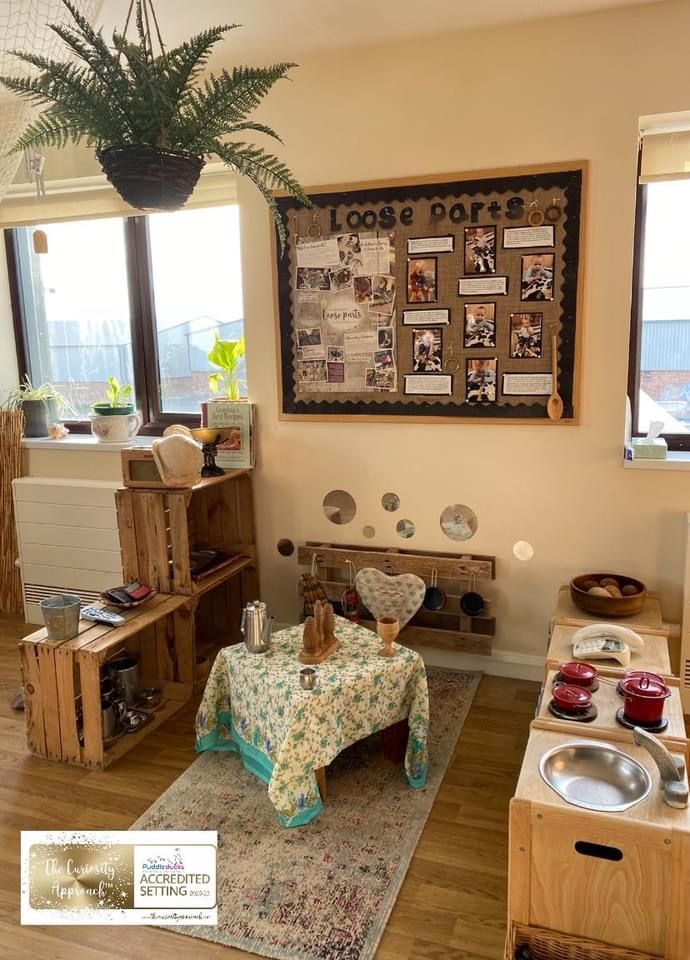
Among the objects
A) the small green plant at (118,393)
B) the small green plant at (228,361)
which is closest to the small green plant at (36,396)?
the small green plant at (118,393)

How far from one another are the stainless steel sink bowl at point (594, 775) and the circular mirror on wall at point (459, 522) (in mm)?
1355

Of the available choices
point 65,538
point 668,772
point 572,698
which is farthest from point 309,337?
point 668,772

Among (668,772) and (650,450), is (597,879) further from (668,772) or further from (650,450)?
(650,450)

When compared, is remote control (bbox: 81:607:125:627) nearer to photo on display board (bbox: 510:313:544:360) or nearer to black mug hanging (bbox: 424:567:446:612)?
black mug hanging (bbox: 424:567:446:612)

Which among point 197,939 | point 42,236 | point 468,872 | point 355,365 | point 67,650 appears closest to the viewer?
point 197,939

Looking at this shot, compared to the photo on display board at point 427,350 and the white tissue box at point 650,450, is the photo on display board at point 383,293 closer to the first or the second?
the photo on display board at point 427,350

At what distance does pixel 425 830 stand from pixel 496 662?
108cm

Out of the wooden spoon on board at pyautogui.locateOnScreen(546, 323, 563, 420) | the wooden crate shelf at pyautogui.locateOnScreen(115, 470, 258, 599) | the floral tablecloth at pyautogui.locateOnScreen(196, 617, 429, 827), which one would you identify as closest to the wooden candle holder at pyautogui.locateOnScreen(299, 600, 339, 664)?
the floral tablecloth at pyautogui.locateOnScreen(196, 617, 429, 827)

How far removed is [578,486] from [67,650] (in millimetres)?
1929

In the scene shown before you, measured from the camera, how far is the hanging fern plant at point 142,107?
4.88 ft

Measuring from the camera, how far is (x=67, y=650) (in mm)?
2498

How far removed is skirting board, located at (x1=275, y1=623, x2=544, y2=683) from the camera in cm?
313

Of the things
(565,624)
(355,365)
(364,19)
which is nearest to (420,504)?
Result: (355,365)

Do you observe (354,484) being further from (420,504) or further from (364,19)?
(364,19)
